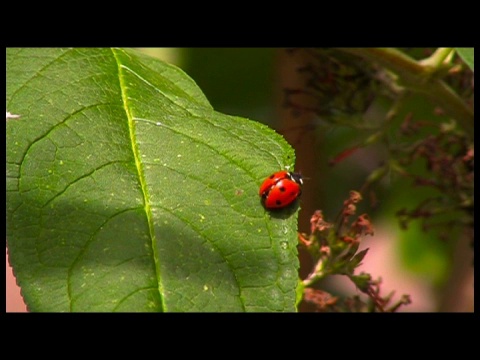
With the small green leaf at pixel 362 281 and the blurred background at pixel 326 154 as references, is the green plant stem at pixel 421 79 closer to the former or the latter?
the blurred background at pixel 326 154

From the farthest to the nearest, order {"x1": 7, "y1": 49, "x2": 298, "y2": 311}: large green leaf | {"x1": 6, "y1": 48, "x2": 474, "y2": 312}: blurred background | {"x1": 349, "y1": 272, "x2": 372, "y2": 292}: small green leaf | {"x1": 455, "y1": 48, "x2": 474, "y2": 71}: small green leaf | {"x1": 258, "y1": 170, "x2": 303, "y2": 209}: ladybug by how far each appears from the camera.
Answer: {"x1": 6, "y1": 48, "x2": 474, "y2": 312}: blurred background, {"x1": 349, "y1": 272, "x2": 372, "y2": 292}: small green leaf, {"x1": 455, "y1": 48, "x2": 474, "y2": 71}: small green leaf, {"x1": 258, "y1": 170, "x2": 303, "y2": 209}: ladybug, {"x1": 7, "y1": 49, "x2": 298, "y2": 311}: large green leaf

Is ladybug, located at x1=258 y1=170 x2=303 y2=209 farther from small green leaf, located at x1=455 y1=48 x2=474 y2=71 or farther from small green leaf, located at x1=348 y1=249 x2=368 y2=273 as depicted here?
small green leaf, located at x1=455 y1=48 x2=474 y2=71

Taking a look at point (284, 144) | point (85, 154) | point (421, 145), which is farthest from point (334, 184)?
point (85, 154)

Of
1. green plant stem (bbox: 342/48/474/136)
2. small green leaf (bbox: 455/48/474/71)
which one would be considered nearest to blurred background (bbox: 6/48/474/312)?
green plant stem (bbox: 342/48/474/136)

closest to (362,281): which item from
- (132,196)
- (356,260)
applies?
(356,260)

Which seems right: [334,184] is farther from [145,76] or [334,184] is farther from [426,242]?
[145,76]

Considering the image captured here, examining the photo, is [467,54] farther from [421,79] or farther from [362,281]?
[362,281]

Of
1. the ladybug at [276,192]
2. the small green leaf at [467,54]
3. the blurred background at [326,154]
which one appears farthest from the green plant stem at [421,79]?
the ladybug at [276,192]
